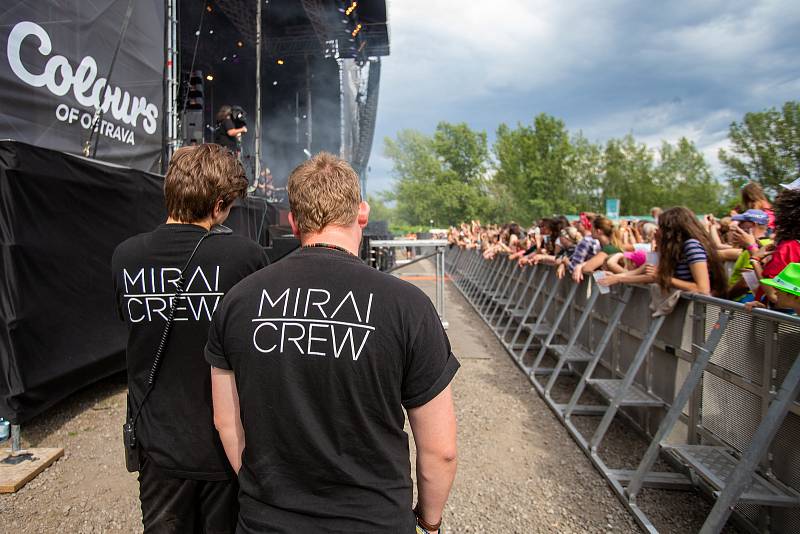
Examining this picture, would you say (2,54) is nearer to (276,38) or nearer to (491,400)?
(491,400)

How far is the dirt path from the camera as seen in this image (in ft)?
9.25

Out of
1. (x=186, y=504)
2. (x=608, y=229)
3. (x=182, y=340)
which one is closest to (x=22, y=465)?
(x=186, y=504)

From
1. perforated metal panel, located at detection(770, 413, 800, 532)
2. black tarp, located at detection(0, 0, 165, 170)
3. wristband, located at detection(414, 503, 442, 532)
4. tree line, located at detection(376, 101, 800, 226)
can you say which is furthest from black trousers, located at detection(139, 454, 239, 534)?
tree line, located at detection(376, 101, 800, 226)

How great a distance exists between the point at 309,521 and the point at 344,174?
892mm

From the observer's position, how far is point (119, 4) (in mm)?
5316

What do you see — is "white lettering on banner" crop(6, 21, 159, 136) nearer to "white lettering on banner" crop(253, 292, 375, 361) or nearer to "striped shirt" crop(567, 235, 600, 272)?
"white lettering on banner" crop(253, 292, 375, 361)

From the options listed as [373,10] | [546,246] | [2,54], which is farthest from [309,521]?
Answer: [373,10]

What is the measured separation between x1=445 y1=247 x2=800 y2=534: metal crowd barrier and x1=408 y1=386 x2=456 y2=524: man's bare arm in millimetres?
1659

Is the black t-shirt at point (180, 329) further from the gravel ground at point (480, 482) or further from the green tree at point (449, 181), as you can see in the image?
the green tree at point (449, 181)

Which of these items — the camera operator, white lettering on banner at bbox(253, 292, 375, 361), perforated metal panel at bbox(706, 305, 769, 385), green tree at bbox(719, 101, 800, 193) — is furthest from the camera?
green tree at bbox(719, 101, 800, 193)

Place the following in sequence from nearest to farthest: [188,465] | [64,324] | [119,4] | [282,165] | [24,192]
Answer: [188,465] → [24,192] → [64,324] → [119,4] → [282,165]

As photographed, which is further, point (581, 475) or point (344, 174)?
point (581, 475)

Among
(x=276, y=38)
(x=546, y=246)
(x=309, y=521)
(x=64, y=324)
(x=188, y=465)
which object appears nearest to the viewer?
(x=309, y=521)

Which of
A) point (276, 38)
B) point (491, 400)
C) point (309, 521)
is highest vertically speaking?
point (276, 38)
